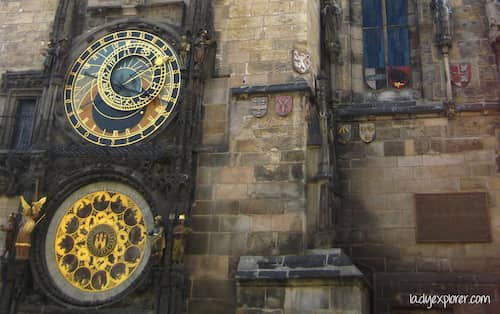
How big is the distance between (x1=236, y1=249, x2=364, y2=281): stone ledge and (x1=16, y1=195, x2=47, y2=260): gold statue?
3.49m

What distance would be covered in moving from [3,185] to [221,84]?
425 cm

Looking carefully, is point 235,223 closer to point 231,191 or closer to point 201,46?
point 231,191

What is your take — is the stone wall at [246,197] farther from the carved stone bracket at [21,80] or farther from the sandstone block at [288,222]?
the carved stone bracket at [21,80]

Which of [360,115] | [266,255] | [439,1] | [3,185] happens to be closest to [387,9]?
[439,1]

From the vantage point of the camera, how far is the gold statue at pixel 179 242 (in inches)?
335

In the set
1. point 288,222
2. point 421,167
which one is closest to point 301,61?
point 288,222

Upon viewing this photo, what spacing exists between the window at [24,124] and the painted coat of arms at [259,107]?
13.9ft

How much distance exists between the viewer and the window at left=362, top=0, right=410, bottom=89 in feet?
37.0

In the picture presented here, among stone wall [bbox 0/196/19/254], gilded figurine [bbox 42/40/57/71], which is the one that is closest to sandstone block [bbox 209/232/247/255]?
stone wall [bbox 0/196/19/254]

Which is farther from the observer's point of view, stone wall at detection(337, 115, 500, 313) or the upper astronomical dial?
the upper astronomical dial

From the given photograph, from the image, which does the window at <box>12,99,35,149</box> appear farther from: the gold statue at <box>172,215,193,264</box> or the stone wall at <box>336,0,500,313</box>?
the stone wall at <box>336,0,500,313</box>

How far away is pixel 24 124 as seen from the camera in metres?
10.5

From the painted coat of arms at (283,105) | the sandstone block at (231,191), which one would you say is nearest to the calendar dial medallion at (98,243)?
the sandstone block at (231,191)

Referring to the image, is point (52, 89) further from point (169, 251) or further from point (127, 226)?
point (169, 251)
